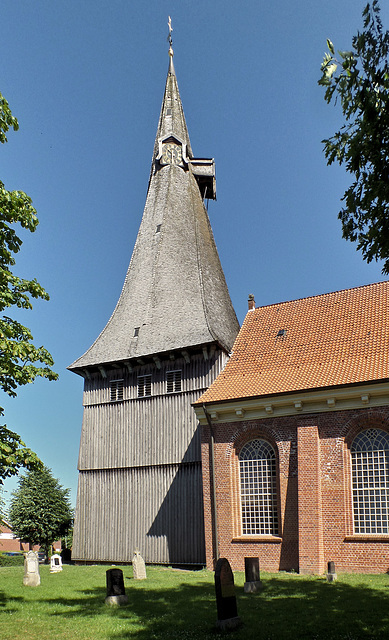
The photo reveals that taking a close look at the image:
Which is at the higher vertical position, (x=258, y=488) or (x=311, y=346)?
(x=311, y=346)

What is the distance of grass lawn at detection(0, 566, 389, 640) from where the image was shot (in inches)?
377

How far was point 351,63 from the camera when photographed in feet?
26.0

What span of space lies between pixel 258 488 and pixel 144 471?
303 inches

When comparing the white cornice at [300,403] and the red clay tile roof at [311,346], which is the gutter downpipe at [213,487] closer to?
the white cornice at [300,403]

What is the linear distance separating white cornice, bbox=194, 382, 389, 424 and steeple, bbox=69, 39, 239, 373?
4.94 meters

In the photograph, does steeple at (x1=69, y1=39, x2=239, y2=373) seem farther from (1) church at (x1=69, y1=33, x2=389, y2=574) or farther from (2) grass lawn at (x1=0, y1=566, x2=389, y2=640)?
(2) grass lawn at (x1=0, y1=566, x2=389, y2=640)

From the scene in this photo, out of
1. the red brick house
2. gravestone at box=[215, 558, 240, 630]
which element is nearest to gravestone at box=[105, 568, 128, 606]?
gravestone at box=[215, 558, 240, 630]

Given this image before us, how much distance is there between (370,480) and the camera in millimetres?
17828

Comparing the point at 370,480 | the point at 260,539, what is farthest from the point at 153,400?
the point at 370,480

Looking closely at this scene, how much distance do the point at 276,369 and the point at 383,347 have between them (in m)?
4.02

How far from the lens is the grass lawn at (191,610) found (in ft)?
31.4

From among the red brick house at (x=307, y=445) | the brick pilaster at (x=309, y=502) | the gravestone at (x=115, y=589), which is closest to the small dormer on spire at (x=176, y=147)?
the red brick house at (x=307, y=445)

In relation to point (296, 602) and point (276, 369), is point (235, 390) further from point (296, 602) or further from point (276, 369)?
point (296, 602)

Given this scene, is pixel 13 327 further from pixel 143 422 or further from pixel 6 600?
pixel 143 422
